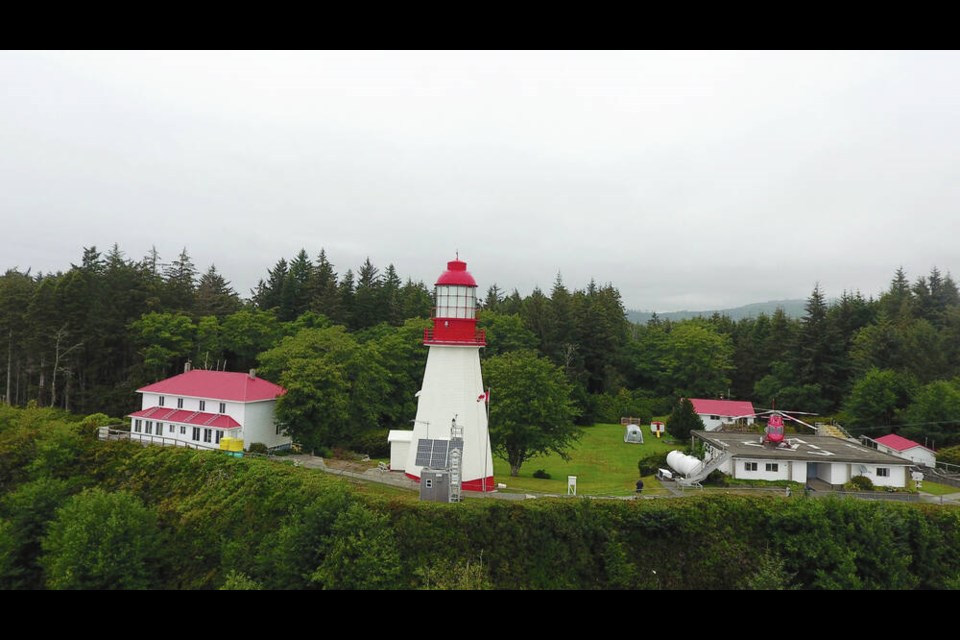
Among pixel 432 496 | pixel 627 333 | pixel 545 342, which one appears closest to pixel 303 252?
pixel 545 342

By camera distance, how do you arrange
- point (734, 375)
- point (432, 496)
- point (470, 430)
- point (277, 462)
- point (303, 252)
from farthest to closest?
point (303, 252) → point (734, 375) → point (277, 462) → point (470, 430) → point (432, 496)

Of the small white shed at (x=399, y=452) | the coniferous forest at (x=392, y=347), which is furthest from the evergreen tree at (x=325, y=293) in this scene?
the small white shed at (x=399, y=452)

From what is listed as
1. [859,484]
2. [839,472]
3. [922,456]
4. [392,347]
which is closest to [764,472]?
[839,472]

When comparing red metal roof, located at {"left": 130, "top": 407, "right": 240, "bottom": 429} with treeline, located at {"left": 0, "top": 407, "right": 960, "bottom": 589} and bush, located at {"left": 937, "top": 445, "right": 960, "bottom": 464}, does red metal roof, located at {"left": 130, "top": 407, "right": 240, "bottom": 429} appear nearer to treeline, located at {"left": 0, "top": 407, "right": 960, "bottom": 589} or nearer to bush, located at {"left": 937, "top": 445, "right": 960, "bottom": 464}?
treeline, located at {"left": 0, "top": 407, "right": 960, "bottom": 589}

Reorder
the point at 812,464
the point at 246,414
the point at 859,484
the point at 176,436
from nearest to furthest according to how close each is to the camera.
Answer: the point at 859,484
the point at 812,464
the point at 246,414
the point at 176,436

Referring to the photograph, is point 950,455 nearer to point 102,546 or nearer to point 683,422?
point 683,422
